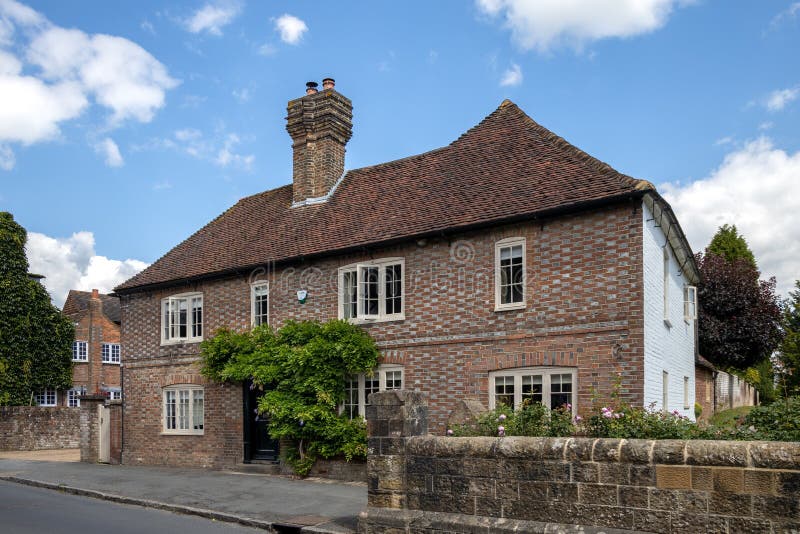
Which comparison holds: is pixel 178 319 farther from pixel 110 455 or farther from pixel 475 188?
pixel 475 188

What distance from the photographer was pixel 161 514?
A: 40.3ft

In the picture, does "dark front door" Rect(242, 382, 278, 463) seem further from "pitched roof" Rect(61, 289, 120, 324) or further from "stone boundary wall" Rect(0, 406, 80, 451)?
"pitched roof" Rect(61, 289, 120, 324)

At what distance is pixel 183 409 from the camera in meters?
19.9

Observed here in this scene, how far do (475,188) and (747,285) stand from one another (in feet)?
66.6

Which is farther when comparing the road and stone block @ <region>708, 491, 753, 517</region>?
the road

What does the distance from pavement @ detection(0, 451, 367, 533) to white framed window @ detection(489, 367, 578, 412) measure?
3.29 m

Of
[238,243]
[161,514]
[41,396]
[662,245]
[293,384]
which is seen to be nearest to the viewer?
[161,514]

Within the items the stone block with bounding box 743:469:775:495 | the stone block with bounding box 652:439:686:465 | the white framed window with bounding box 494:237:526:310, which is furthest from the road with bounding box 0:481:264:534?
the stone block with bounding box 743:469:775:495

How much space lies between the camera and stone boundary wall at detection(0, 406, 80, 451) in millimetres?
27984

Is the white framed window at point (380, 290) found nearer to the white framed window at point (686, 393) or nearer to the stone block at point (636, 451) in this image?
the white framed window at point (686, 393)

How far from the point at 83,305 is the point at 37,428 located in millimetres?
14507

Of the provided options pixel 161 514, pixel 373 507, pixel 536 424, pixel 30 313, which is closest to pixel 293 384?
pixel 161 514

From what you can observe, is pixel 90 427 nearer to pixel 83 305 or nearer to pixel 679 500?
pixel 679 500

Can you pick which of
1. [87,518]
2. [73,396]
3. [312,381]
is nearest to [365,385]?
[312,381]
